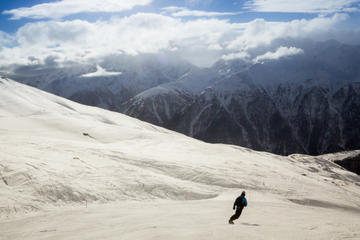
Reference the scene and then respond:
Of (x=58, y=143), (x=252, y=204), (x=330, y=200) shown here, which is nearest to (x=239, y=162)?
(x=330, y=200)

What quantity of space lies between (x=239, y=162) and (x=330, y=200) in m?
12.0

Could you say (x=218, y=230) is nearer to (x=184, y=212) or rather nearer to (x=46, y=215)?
(x=184, y=212)

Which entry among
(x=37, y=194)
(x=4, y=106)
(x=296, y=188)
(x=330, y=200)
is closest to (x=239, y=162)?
(x=296, y=188)

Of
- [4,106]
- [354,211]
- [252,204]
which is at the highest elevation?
[4,106]

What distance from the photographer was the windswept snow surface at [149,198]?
13.3 meters

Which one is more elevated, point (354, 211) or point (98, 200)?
point (98, 200)

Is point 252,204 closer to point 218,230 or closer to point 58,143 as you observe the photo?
point 218,230

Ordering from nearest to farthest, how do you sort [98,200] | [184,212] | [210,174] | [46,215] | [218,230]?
[218,230], [46,215], [184,212], [98,200], [210,174]

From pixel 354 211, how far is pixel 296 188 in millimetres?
5090

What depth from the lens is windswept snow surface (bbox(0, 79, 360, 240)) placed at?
525 inches

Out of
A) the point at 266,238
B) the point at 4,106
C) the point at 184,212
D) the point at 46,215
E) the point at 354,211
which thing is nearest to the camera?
the point at 266,238

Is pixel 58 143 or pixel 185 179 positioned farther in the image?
pixel 58 143

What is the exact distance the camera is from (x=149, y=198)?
21391mm

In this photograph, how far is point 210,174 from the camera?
29.2 meters
